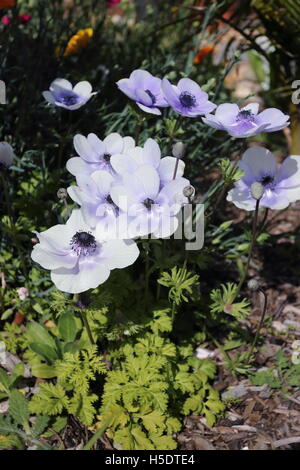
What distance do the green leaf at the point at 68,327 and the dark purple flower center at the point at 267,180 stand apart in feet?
2.39

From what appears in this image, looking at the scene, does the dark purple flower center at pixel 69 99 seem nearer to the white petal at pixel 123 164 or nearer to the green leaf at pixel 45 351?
the white petal at pixel 123 164

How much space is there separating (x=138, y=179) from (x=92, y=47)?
1667 mm

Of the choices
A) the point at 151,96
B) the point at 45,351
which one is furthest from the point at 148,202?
the point at 45,351

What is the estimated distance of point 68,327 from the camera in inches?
69.0

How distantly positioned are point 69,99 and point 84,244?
597 mm

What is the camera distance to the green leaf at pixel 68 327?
1.75m

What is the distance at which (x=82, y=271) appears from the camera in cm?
138

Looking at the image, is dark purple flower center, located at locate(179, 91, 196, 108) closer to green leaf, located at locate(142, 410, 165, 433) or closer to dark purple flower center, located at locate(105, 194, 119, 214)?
dark purple flower center, located at locate(105, 194, 119, 214)

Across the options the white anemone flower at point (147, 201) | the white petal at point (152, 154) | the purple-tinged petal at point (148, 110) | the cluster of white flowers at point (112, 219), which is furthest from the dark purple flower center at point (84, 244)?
the purple-tinged petal at point (148, 110)

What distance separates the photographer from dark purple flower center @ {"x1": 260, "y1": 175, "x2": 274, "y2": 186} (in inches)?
63.2

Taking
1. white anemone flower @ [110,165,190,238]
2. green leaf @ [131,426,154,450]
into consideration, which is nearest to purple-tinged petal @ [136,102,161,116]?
white anemone flower @ [110,165,190,238]

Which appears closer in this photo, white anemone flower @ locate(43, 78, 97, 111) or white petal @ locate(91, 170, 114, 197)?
white petal @ locate(91, 170, 114, 197)

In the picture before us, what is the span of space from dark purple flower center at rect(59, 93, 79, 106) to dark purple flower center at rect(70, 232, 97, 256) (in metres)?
0.53

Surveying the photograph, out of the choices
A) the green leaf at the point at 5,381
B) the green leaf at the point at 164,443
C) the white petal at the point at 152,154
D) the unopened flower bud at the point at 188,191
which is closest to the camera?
the unopened flower bud at the point at 188,191
